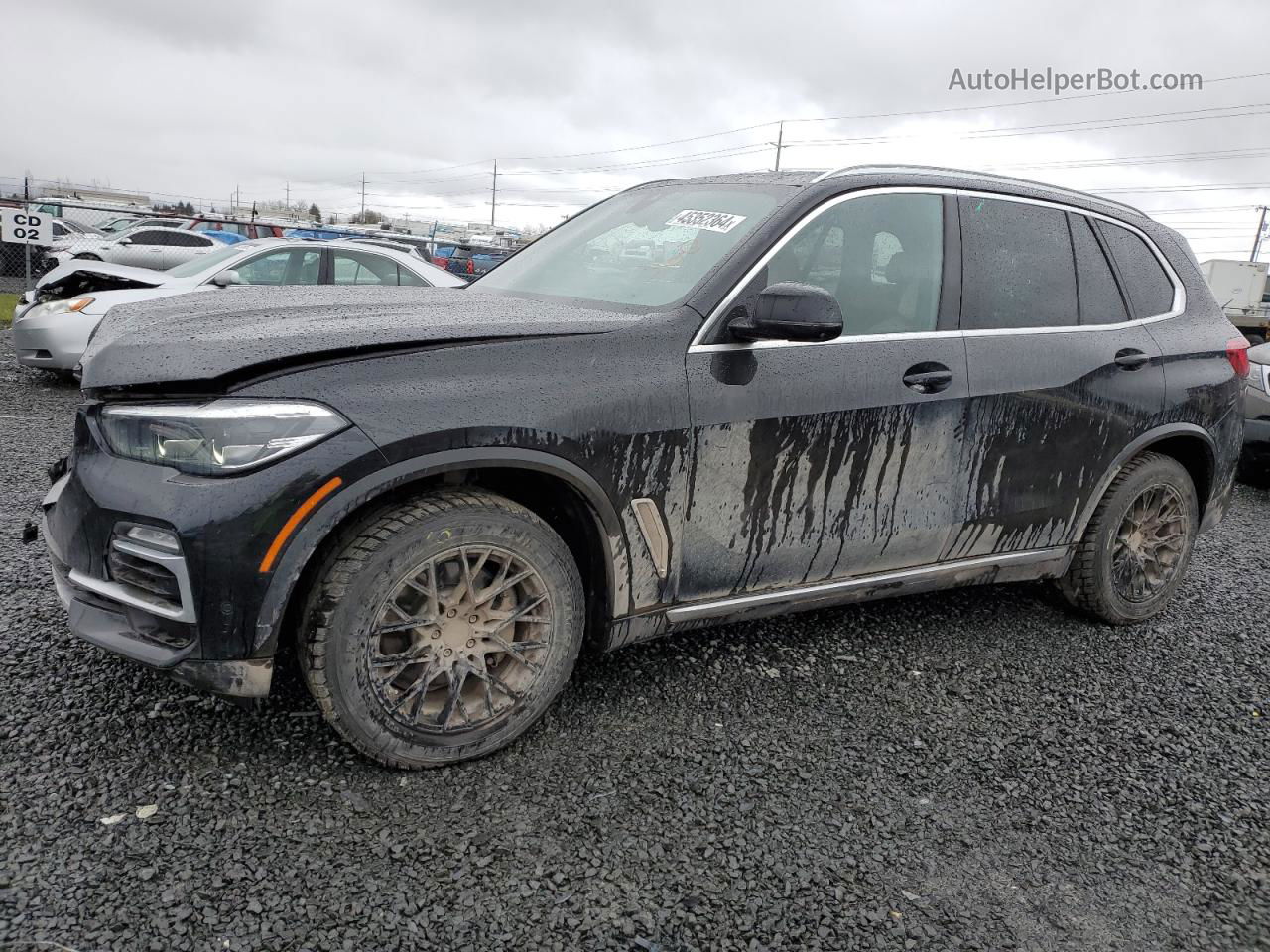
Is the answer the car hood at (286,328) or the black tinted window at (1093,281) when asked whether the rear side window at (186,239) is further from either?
the black tinted window at (1093,281)

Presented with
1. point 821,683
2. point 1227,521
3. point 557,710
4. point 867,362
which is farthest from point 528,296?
point 1227,521

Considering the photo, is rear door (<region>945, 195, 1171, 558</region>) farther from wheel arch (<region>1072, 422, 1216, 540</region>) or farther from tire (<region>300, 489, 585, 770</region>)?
tire (<region>300, 489, 585, 770</region>)

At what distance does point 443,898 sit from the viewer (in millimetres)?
2156

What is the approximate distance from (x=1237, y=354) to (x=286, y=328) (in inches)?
157

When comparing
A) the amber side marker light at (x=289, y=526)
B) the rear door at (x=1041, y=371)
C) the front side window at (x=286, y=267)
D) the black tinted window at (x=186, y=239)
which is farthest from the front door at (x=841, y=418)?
the black tinted window at (x=186, y=239)

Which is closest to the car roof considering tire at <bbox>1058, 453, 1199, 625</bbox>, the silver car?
tire at <bbox>1058, 453, 1199, 625</bbox>

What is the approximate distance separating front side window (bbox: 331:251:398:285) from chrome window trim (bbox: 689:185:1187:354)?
21.7 ft

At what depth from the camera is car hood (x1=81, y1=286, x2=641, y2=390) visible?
7.69 ft

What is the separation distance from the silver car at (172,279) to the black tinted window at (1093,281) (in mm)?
5616

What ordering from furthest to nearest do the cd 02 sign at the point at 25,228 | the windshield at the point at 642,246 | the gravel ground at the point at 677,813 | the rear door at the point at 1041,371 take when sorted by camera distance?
the cd 02 sign at the point at 25,228 → the rear door at the point at 1041,371 → the windshield at the point at 642,246 → the gravel ground at the point at 677,813

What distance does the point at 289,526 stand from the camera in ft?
7.42

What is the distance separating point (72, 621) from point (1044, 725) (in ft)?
9.99

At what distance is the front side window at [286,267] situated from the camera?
8906mm

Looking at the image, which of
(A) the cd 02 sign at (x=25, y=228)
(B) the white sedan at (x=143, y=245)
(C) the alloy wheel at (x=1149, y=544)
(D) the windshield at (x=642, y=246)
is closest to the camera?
(D) the windshield at (x=642, y=246)
